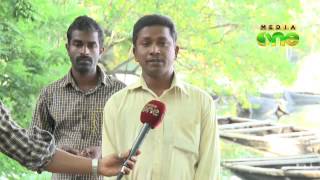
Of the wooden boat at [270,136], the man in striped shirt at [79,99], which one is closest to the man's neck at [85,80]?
the man in striped shirt at [79,99]

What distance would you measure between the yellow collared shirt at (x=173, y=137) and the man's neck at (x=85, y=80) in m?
0.39

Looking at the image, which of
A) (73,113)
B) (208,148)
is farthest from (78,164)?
(73,113)

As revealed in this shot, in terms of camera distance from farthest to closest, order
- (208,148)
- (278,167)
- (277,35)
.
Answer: (278,167) → (277,35) → (208,148)

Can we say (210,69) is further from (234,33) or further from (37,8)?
(37,8)

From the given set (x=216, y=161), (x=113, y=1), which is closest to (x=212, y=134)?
(x=216, y=161)

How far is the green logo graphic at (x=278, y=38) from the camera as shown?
107 inches

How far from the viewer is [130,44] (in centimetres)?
288

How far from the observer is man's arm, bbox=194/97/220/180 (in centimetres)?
155

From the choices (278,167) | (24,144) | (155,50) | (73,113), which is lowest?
(278,167)

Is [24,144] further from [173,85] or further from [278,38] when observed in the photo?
[278,38]

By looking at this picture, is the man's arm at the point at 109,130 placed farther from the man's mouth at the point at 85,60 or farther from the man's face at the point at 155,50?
the man's mouth at the point at 85,60

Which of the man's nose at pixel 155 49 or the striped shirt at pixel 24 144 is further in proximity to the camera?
the man's nose at pixel 155 49

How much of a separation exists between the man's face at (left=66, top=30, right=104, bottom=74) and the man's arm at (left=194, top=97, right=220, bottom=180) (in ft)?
1.93

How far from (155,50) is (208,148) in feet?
1.19
